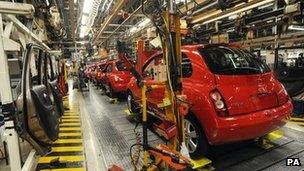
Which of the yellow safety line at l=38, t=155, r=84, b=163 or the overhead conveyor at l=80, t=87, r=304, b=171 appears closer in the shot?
the overhead conveyor at l=80, t=87, r=304, b=171

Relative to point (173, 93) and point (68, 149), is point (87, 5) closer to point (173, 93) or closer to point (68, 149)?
point (68, 149)

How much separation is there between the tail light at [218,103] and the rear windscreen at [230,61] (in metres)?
0.37

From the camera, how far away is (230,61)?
3.80 metres

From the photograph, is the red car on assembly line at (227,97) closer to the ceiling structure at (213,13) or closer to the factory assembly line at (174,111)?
the factory assembly line at (174,111)

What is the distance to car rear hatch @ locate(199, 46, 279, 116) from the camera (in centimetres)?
333

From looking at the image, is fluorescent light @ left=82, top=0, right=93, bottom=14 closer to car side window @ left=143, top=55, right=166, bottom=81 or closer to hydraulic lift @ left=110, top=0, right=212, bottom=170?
car side window @ left=143, top=55, right=166, bottom=81

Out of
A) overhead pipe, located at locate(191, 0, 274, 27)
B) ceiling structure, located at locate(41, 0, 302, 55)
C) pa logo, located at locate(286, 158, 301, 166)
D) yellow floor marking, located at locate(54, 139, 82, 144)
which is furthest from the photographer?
overhead pipe, located at locate(191, 0, 274, 27)

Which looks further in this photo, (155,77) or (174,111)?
(155,77)

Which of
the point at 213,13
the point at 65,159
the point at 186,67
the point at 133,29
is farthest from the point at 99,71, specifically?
the point at 186,67

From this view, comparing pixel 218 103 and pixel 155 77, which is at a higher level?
pixel 155 77

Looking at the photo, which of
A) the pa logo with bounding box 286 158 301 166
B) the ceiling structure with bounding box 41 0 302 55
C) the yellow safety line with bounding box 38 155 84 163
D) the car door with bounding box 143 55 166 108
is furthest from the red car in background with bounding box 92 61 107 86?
the pa logo with bounding box 286 158 301 166

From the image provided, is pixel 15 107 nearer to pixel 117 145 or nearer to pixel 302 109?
pixel 117 145

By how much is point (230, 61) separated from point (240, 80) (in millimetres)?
399

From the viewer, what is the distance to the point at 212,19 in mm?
8070
